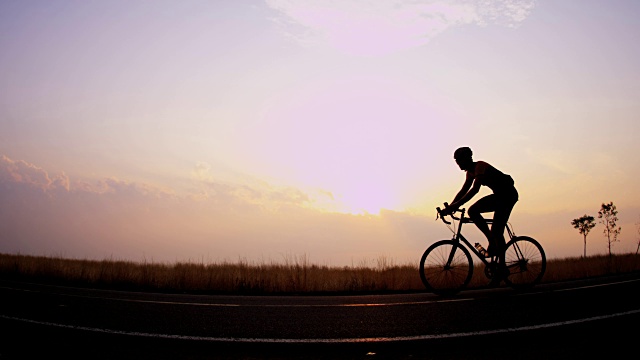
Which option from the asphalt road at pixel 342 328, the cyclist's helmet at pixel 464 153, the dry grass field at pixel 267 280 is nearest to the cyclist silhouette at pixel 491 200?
the cyclist's helmet at pixel 464 153

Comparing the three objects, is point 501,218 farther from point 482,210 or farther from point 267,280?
point 267,280

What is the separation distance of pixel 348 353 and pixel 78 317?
5069 millimetres

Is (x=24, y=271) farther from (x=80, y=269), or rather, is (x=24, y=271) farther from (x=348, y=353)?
(x=348, y=353)

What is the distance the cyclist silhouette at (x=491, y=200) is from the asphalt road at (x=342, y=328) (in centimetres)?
111

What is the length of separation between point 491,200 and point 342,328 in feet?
14.9

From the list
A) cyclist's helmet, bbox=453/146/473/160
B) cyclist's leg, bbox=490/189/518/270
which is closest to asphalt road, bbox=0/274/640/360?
cyclist's leg, bbox=490/189/518/270

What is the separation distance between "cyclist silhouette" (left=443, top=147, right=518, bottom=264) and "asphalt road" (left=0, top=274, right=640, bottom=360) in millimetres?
1110

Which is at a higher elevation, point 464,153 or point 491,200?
point 464,153

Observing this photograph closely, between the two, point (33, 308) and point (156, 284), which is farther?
point (156, 284)

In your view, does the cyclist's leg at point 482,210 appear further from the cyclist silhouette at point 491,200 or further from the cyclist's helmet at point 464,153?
the cyclist's helmet at point 464,153

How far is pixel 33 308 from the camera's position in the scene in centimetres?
843

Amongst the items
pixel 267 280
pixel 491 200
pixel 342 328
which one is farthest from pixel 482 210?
pixel 267 280

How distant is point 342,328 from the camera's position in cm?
595

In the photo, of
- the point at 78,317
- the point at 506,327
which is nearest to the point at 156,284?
the point at 78,317
